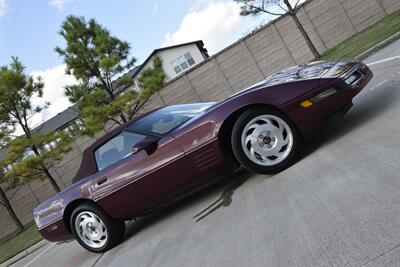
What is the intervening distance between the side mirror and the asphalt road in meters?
0.83

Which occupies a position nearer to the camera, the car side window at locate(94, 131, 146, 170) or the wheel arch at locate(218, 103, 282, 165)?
the wheel arch at locate(218, 103, 282, 165)

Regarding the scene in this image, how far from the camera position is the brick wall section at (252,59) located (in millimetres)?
21672

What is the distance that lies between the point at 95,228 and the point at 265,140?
2.40 m

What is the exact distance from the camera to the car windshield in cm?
518

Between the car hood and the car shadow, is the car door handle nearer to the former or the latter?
the car shadow

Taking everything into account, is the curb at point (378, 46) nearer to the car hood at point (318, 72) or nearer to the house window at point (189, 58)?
the car hood at point (318, 72)

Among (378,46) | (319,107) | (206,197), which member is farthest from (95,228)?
(378,46)

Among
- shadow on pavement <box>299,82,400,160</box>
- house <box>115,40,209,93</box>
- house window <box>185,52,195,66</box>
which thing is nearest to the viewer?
shadow on pavement <box>299,82,400,160</box>

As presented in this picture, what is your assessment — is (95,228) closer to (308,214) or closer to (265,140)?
(265,140)

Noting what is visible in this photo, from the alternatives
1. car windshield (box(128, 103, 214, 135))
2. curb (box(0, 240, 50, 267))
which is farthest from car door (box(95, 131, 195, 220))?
curb (box(0, 240, 50, 267))

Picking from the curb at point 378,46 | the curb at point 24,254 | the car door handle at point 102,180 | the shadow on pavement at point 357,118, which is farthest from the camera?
the curb at point 378,46

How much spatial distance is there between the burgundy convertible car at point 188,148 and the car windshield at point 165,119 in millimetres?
13

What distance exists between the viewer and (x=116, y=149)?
5410 millimetres

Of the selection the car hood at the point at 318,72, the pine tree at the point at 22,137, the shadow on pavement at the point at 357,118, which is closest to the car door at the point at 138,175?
the car hood at the point at 318,72
